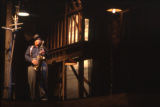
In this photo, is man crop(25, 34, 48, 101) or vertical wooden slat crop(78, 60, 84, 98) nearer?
man crop(25, 34, 48, 101)

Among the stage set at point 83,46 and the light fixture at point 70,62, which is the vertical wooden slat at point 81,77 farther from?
the light fixture at point 70,62

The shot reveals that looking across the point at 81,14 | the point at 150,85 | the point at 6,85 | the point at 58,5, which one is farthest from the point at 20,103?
the point at 58,5

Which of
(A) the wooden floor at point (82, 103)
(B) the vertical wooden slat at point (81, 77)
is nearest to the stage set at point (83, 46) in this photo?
(B) the vertical wooden slat at point (81, 77)

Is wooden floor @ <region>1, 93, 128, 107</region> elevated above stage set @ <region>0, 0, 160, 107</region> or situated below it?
below

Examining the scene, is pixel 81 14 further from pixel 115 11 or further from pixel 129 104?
pixel 129 104

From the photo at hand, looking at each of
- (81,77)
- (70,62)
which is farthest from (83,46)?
(81,77)

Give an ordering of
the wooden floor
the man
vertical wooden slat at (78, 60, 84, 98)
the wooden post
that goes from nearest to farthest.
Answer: the wooden floor, the wooden post, the man, vertical wooden slat at (78, 60, 84, 98)

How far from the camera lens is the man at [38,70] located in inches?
572

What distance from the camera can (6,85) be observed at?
13.9 m

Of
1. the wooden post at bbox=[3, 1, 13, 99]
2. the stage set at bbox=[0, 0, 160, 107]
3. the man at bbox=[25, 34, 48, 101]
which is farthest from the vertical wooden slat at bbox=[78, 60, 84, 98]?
the wooden post at bbox=[3, 1, 13, 99]

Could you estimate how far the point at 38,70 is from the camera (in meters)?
14.7

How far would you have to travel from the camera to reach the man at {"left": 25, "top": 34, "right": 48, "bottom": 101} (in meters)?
14.5

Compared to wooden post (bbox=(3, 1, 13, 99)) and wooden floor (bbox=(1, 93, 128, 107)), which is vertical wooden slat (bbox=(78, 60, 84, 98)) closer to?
wooden post (bbox=(3, 1, 13, 99))

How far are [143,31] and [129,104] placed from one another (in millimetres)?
5757
